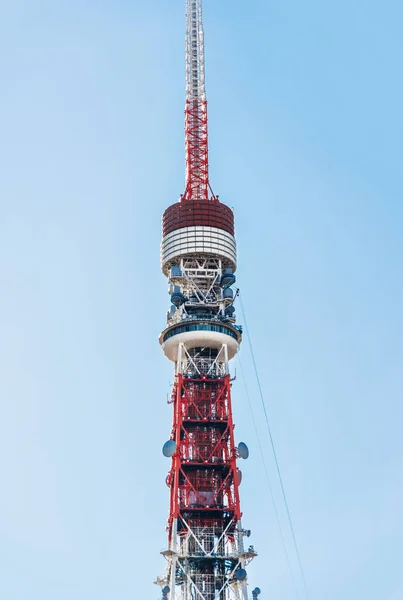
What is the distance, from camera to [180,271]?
14088cm

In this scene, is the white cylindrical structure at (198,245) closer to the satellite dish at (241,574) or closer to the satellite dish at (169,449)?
the satellite dish at (169,449)

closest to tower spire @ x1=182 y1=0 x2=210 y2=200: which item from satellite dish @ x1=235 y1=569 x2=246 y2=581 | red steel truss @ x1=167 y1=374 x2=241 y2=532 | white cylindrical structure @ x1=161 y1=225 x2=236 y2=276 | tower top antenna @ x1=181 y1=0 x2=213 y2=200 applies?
tower top antenna @ x1=181 y1=0 x2=213 y2=200

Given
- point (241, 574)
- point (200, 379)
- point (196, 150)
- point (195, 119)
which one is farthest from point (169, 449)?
point (195, 119)

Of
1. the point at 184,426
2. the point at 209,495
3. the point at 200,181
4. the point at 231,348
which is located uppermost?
the point at 200,181

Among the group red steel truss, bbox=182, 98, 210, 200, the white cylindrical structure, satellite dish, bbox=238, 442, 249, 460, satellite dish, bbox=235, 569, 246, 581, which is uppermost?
red steel truss, bbox=182, 98, 210, 200

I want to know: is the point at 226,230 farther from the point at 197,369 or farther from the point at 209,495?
the point at 209,495

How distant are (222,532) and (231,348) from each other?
85.3 feet

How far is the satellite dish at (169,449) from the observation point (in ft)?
413


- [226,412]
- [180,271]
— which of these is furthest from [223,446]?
[180,271]

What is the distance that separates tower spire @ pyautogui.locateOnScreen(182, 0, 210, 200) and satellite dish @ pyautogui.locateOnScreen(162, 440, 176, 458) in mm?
40205

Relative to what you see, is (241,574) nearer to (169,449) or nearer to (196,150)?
(169,449)

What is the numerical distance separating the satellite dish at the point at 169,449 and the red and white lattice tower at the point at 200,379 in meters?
0.13

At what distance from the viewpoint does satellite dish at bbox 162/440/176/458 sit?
126 m

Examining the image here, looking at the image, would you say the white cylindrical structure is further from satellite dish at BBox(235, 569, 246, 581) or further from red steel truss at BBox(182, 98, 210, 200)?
satellite dish at BBox(235, 569, 246, 581)
